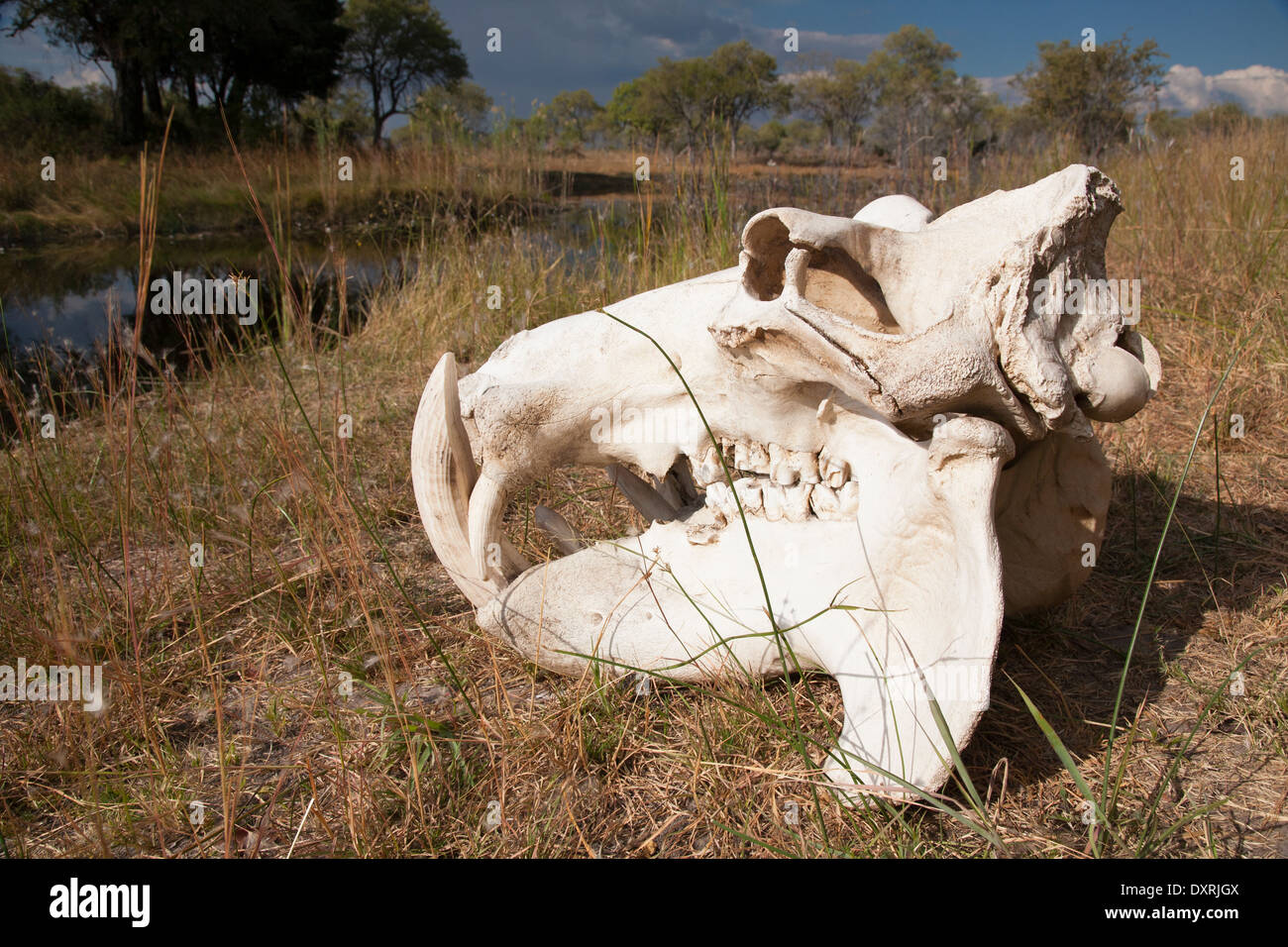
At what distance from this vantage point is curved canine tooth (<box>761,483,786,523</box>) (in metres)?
1.84

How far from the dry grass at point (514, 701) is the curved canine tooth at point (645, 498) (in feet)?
1.51

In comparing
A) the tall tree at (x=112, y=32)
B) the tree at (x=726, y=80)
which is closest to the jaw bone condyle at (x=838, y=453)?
the tall tree at (x=112, y=32)

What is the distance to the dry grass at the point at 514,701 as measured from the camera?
154 cm

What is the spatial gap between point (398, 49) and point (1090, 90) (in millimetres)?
29085

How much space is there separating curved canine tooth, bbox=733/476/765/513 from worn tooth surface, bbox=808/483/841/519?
0.40ft

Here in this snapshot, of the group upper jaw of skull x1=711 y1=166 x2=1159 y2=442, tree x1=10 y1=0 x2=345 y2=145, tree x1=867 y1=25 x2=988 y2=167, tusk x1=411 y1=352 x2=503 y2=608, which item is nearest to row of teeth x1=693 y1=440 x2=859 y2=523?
upper jaw of skull x1=711 y1=166 x2=1159 y2=442

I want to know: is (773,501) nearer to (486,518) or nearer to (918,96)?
(486,518)

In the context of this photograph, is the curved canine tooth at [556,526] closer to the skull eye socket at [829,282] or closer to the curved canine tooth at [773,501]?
the curved canine tooth at [773,501]

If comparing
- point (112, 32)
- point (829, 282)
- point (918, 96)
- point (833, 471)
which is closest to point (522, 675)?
point (833, 471)

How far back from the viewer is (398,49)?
31969 millimetres

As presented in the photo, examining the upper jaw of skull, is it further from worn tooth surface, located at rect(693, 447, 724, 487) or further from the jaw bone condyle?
worn tooth surface, located at rect(693, 447, 724, 487)

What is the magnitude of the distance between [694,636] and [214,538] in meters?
1.93

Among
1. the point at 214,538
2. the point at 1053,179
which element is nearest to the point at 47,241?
the point at 214,538

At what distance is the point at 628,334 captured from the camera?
187 centimetres
